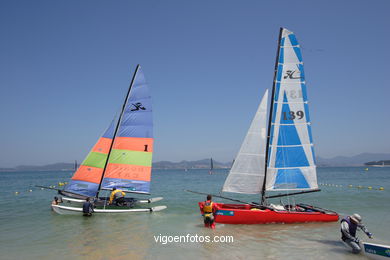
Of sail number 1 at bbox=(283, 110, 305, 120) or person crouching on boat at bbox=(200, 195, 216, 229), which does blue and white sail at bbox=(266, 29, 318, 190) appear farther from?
person crouching on boat at bbox=(200, 195, 216, 229)

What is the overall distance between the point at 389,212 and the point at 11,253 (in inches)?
838

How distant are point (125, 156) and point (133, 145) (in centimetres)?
92

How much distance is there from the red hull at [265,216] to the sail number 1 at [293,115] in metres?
5.14

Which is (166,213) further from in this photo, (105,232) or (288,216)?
(288,216)

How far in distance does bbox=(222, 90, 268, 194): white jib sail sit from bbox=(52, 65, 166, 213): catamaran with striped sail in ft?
20.3

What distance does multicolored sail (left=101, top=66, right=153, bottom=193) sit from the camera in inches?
735

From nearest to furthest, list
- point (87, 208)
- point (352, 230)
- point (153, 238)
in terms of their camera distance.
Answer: point (352, 230), point (153, 238), point (87, 208)

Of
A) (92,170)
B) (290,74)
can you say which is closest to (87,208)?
(92,170)

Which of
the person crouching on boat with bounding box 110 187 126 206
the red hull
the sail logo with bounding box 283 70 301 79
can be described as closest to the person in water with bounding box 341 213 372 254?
the red hull

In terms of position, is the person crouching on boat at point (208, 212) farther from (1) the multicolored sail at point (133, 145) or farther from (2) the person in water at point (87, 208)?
(2) the person in water at point (87, 208)

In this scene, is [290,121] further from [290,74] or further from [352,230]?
[352,230]

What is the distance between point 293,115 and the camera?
1562cm

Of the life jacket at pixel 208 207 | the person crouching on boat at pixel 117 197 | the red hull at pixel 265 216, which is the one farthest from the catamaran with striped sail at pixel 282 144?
the person crouching on boat at pixel 117 197

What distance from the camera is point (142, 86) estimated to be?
19.1 metres
